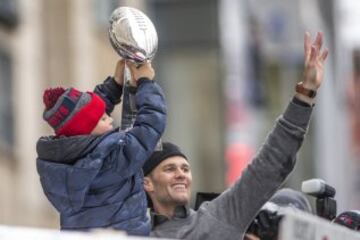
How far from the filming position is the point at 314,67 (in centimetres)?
552

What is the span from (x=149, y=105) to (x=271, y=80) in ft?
93.1

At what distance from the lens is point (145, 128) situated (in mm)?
5496

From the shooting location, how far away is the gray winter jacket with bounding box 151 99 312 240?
5.46 m

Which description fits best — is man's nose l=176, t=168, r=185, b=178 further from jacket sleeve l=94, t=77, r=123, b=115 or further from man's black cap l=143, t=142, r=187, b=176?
jacket sleeve l=94, t=77, r=123, b=115

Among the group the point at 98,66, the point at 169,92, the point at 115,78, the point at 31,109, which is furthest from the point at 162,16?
the point at 115,78

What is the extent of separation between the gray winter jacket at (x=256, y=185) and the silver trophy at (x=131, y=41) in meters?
0.44

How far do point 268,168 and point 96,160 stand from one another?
0.64m

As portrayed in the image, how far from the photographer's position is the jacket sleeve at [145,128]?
547 cm

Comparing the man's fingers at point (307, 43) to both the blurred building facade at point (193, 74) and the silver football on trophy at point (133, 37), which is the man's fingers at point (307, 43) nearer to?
the silver football on trophy at point (133, 37)

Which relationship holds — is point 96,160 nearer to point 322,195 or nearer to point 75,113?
point 75,113

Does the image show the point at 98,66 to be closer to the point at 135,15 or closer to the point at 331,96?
the point at 331,96

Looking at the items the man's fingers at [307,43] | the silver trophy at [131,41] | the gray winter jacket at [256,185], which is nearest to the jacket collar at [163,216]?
the gray winter jacket at [256,185]

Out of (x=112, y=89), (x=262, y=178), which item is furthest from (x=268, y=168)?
(x=112, y=89)

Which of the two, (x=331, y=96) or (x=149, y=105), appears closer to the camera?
(x=149, y=105)
